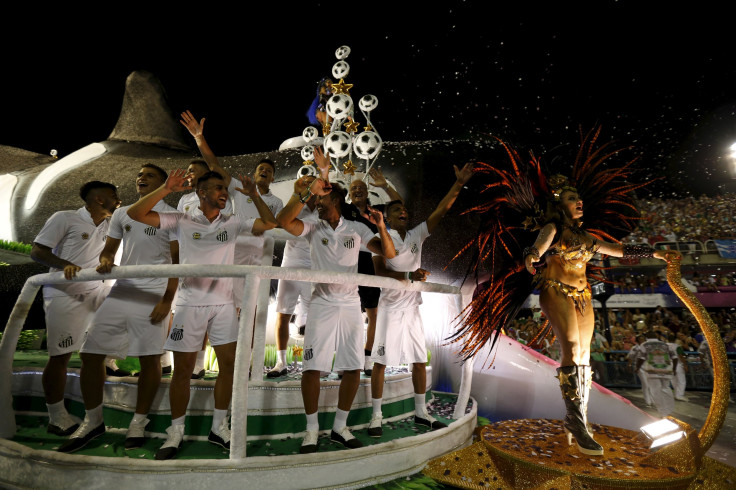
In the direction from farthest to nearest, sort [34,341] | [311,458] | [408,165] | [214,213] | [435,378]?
[408,165] < [34,341] < [435,378] < [214,213] < [311,458]

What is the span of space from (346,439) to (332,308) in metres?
0.83

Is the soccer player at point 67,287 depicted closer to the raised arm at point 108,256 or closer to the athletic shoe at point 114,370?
the raised arm at point 108,256

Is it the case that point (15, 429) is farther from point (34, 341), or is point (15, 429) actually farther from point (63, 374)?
point (34, 341)

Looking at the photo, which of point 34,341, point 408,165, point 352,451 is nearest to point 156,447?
point 352,451

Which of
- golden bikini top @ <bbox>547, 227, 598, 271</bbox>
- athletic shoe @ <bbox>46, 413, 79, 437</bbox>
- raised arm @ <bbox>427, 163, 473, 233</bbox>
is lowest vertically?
athletic shoe @ <bbox>46, 413, 79, 437</bbox>

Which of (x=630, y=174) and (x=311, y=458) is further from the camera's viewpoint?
(x=630, y=174)

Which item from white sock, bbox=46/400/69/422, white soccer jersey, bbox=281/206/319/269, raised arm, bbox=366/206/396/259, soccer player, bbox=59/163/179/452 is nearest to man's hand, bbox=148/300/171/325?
soccer player, bbox=59/163/179/452

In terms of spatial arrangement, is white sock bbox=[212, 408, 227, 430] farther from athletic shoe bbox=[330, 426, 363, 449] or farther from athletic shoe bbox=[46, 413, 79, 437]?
athletic shoe bbox=[46, 413, 79, 437]

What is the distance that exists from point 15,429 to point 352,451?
7.35 ft

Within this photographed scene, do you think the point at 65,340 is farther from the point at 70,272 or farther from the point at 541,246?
the point at 541,246

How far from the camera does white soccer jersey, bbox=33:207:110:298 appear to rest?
2965mm

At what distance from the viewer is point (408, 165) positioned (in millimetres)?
6922

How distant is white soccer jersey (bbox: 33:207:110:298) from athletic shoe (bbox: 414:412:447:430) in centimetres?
268

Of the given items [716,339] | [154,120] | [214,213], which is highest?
[154,120]
